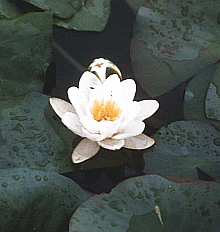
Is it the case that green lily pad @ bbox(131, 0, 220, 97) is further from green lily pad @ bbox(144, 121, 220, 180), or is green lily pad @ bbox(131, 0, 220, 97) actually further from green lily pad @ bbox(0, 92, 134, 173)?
green lily pad @ bbox(0, 92, 134, 173)

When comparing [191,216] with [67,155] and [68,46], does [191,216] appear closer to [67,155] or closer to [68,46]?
[67,155]

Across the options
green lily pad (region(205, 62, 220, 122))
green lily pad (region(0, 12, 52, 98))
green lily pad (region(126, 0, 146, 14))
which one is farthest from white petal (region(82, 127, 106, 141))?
green lily pad (region(126, 0, 146, 14))

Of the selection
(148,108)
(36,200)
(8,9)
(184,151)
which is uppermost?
(8,9)

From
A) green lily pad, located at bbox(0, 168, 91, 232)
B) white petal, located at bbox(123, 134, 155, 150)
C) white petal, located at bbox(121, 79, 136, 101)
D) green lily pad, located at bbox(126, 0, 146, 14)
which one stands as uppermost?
green lily pad, located at bbox(126, 0, 146, 14)

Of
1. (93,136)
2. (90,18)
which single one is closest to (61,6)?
(90,18)

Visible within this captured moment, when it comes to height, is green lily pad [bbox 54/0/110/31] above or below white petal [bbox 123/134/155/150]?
above

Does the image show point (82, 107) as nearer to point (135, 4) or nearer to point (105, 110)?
point (105, 110)
